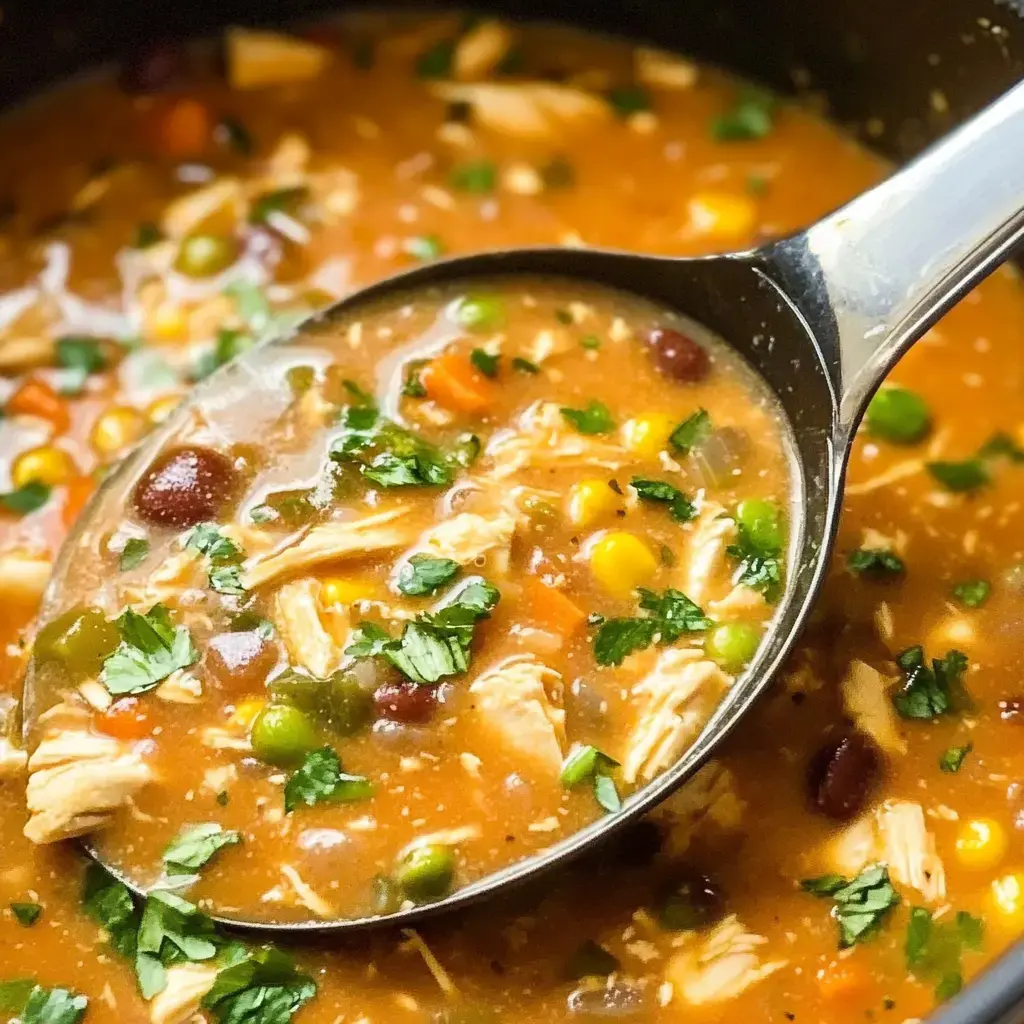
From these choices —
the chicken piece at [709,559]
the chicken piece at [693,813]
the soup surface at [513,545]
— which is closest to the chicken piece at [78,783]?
the soup surface at [513,545]

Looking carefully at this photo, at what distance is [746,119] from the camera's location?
407 cm

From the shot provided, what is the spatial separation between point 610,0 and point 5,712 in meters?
2.78

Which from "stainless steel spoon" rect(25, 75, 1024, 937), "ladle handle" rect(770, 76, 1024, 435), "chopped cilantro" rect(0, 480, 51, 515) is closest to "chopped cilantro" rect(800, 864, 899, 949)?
"stainless steel spoon" rect(25, 75, 1024, 937)

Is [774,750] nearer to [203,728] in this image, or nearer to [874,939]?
[874,939]

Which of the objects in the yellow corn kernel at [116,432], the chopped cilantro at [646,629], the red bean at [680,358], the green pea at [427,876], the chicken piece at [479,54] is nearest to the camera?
the green pea at [427,876]

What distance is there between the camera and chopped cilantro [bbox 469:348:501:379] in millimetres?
3205

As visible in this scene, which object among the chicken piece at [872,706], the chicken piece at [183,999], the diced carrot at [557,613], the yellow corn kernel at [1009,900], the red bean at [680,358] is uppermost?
the red bean at [680,358]

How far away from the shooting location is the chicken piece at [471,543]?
9.48 feet

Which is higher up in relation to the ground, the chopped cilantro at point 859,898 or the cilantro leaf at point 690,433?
the cilantro leaf at point 690,433

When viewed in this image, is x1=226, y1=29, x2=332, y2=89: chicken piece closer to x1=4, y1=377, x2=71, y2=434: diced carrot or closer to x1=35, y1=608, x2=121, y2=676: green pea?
x1=4, y1=377, x2=71, y2=434: diced carrot

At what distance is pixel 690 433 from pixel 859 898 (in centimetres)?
110

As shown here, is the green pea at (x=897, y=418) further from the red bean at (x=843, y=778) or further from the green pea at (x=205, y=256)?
the green pea at (x=205, y=256)

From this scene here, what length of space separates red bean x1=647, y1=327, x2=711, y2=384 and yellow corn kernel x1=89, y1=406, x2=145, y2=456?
1.39m

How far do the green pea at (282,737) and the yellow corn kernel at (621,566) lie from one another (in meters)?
0.72
